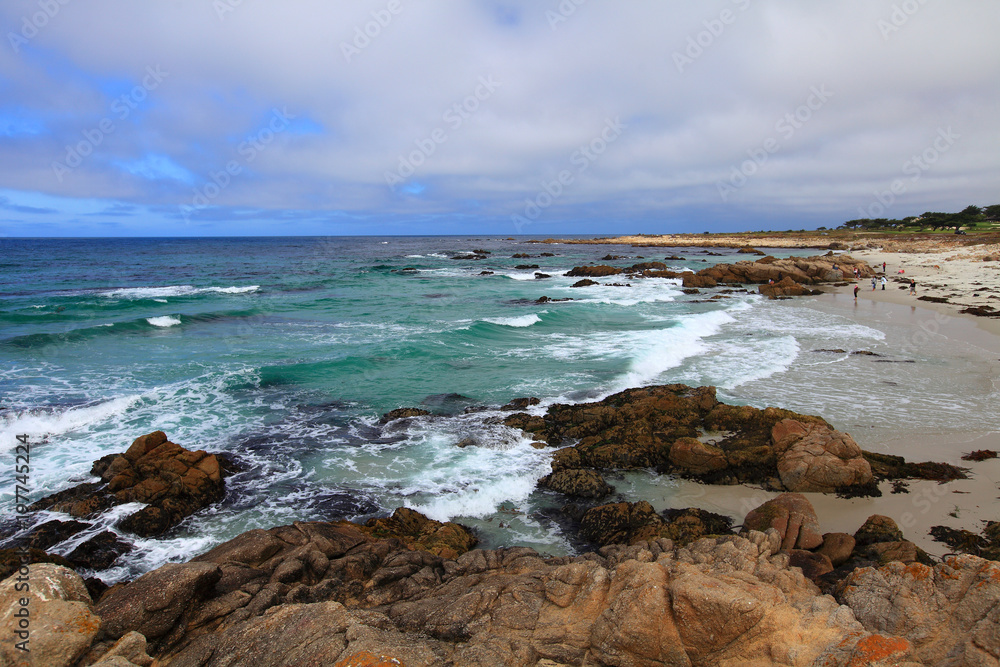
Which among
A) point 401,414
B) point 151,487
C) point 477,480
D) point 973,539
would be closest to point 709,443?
point 973,539

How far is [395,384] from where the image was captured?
1627cm

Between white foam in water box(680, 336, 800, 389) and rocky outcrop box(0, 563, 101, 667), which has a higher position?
rocky outcrop box(0, 563, 101, 667)

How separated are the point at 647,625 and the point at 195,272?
6163 centimetres

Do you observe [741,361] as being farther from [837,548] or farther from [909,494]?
[837,548]

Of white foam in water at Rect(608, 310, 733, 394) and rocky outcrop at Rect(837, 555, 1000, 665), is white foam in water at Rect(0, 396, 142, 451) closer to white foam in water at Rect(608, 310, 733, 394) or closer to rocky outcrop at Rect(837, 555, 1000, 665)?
white foam in water at Rect(608, 310, 733, 394)

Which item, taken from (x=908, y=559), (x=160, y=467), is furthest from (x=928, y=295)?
(x=160, y=467)

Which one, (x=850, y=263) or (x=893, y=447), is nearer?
(x=893, y=447)

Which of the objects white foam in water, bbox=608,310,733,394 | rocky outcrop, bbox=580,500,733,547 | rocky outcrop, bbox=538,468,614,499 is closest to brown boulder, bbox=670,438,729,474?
rocky outcrop, bbox=580,500,733,547

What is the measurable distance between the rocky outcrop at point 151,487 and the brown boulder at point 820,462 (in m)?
11.0

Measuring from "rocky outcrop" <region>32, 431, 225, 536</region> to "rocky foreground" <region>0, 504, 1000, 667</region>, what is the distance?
3.33 metres

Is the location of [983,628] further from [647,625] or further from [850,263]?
[850,263]

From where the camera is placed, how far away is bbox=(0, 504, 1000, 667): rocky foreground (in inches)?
171

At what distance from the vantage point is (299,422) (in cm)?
1328

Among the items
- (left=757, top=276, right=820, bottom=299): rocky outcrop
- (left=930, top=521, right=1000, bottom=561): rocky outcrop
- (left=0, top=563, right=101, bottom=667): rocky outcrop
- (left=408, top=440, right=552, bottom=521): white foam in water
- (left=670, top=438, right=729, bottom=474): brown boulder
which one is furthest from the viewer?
(left=757, top=276, right=820, bottom=299): rocky outcrop
